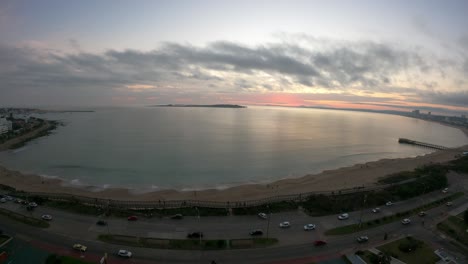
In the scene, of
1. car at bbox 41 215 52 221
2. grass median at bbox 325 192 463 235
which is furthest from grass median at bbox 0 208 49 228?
grass median at bbox 325 192 463 235

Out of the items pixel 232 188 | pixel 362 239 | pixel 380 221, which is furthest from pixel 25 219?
pixel 380 221

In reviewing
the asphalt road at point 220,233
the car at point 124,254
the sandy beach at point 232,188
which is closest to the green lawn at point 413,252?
the asphalt road at point 220,233

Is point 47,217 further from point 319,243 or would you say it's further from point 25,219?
point 319,243

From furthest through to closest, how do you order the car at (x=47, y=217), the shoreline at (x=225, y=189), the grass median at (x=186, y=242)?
the shoreline at (x=225, y=189) → the car at (x=47, y=217) → the grass median at (x=186, y=242)

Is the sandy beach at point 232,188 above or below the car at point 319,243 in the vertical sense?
below

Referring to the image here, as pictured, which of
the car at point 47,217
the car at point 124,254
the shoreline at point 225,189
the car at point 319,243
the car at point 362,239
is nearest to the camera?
the car at point 124,254

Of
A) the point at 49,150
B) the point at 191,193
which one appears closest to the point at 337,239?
the point at 191,193

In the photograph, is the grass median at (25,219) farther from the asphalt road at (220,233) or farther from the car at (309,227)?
the car at (309,227)

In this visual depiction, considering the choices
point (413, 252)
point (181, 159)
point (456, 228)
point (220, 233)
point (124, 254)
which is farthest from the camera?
point (181, 159)
